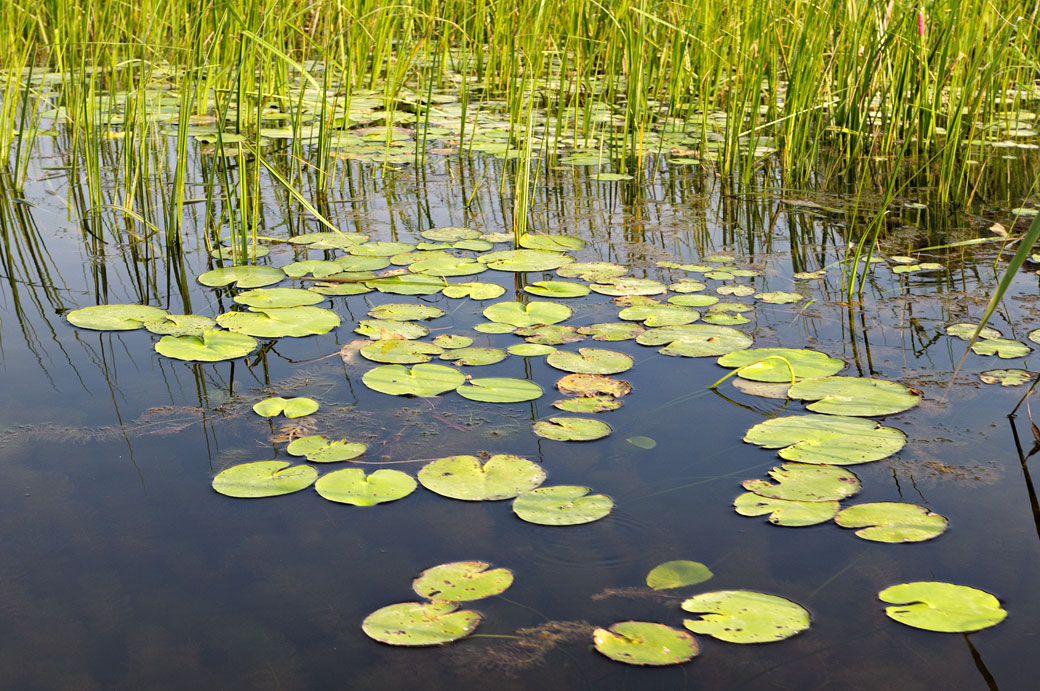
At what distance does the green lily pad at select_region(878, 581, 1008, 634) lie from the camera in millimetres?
1123

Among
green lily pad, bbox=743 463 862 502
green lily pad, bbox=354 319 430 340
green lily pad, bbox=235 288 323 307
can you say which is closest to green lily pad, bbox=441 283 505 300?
green lily pad, bbox=354 319 430 340

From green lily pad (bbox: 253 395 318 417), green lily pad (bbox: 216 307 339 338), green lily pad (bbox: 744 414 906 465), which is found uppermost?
green lily pad (bbox: 216 307 339 338)

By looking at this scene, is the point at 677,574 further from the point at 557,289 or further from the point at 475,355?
the point at 557,289

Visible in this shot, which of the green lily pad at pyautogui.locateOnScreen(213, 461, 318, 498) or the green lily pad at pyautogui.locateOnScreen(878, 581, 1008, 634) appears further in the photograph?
the green lily pad at pyautogui.locateOnScreen(213, 461, 318, 498)

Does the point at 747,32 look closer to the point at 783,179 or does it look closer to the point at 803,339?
the point at 783,179

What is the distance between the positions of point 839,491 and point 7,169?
10.6ft

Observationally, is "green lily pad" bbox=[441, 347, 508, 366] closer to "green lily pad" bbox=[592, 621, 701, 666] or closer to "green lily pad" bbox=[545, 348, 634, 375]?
"green lily pad" bbox=[545, 348, 634, 375]

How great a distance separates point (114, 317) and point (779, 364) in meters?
1.49

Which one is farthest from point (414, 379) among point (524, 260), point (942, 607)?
point (942, 607)

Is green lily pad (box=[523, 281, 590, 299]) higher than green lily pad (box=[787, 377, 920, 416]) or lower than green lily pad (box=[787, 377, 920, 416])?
higher

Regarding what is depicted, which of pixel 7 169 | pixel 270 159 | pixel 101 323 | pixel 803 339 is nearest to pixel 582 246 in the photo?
pixel 803 339

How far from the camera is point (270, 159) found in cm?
365

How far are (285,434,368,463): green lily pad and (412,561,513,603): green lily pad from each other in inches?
13.9

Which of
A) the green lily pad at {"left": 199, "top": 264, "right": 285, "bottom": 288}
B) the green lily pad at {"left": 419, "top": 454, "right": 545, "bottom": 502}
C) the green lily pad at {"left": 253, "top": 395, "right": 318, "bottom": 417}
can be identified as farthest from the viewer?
the green lily pad at {"left": 199, "top": 264, "right": 285, "bottom": 288}
